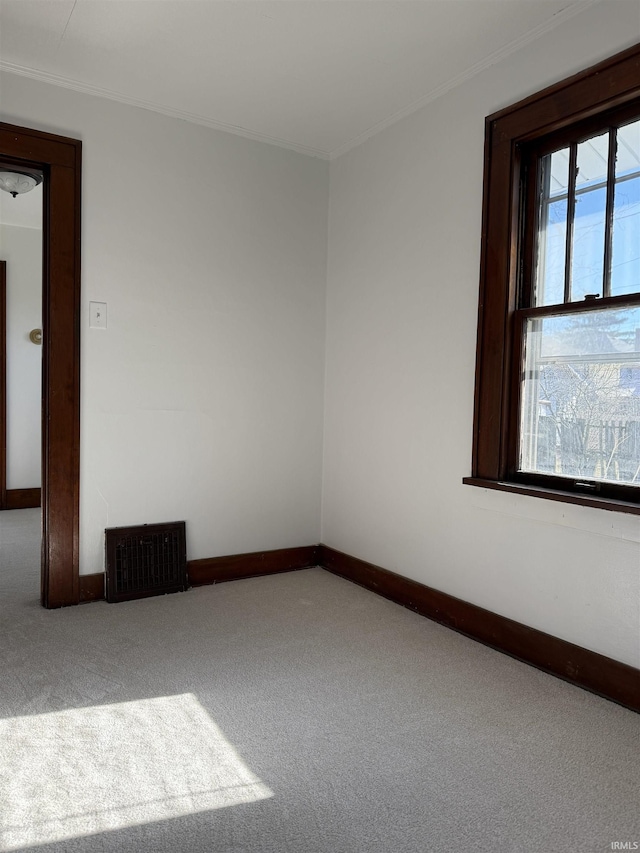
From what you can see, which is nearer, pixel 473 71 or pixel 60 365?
pixel 473 71

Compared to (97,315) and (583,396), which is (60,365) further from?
(583,396)

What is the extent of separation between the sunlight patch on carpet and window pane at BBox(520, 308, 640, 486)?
5.61ft

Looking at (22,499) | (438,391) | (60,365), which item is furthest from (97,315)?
(22,499)

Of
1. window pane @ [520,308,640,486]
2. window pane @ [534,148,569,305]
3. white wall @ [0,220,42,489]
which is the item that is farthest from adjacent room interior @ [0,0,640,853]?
white wall @ [0,220,42,489]

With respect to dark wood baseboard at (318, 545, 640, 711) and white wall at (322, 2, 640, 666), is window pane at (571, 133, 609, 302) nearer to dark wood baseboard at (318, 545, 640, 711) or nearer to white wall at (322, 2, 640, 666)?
white wall at (322, 2, 640, 666)

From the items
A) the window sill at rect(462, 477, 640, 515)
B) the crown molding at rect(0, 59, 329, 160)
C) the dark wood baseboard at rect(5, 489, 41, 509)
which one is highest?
the crown molding at rect(0, 59, 329, 160)

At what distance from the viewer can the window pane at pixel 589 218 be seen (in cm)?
253

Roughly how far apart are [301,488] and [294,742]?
7.01 ft

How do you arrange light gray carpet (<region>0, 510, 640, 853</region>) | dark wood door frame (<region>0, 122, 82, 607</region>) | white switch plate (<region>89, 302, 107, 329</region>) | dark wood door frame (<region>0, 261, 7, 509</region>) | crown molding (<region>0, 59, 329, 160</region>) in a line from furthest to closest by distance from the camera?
1. dark wood door frame (<region>0, 261, 7, 509</region>)
2. white switch plate (<region>89, 302, 107, 329</region>)
3. dark wood door frame (<region>0, 122, 82, 607</region>)
4. crown molding (<region>0, 59, 329, 160</region>)
5. light gray carpet (<region>0, 510, 640, 853</region>)

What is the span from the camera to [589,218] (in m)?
2.57

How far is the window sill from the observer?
7.56ft

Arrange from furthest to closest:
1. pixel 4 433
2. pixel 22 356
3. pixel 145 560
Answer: pixel 22 356 → pixel 4 433 → pixel 145 560

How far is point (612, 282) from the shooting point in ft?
8.16

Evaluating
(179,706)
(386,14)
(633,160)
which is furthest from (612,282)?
(179,706)
